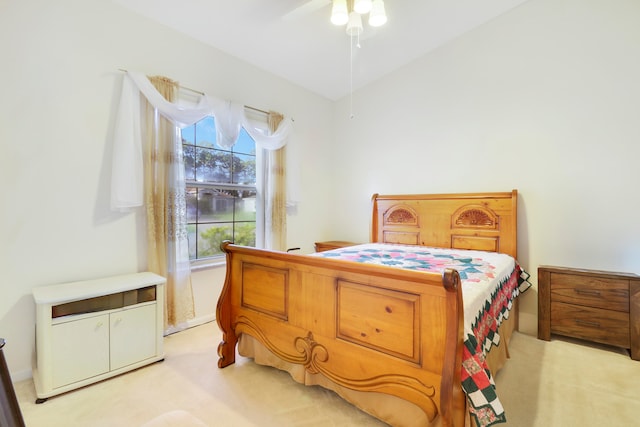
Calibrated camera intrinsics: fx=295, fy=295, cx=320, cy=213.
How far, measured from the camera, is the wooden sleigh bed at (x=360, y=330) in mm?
1262

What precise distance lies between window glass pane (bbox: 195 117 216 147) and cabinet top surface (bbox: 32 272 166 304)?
1.41m

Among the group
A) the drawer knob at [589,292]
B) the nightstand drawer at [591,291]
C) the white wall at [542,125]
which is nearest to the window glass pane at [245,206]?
the white wall at [542,125]

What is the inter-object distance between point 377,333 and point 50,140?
8.36 feet

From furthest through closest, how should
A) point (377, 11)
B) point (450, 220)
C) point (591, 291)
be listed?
point (450, 220)
point (591, 291)
point (377, 11)

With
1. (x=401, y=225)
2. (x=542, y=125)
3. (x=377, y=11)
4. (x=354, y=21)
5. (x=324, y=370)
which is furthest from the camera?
(x=401, y=225)

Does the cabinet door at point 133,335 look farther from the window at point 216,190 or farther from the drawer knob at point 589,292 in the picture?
the drawer knob at point 589,292

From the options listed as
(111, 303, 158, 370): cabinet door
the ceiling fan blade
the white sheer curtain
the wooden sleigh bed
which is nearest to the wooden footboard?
the wooden sleigh bed

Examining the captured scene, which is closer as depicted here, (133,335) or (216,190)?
(133,335)

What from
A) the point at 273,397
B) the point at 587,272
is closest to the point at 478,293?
the point at 273,397

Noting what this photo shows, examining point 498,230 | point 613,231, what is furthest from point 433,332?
point 613,231

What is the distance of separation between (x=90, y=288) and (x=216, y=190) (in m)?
1.43

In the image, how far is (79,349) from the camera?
6.28 ft

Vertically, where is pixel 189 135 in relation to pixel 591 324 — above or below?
above

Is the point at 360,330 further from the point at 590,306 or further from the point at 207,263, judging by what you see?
the point at 590,306
